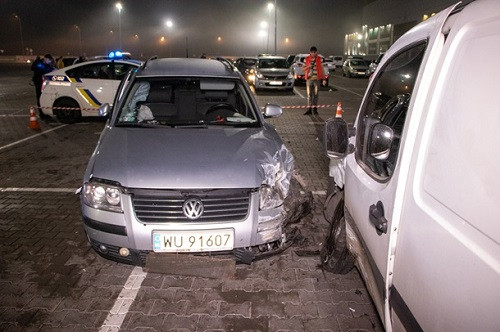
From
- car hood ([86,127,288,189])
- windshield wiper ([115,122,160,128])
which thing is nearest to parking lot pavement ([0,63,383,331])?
car hood ([86,127,288,189])

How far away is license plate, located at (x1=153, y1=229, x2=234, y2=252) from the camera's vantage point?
3115mm

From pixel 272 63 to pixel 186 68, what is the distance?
16.9 metres

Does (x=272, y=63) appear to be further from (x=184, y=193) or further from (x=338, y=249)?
(x=184, y=193)

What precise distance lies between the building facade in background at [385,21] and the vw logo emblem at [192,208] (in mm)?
37596

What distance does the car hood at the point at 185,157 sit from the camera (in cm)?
321

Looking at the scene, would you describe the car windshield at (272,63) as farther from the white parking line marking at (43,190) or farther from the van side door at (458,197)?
the van side door at (458,197)

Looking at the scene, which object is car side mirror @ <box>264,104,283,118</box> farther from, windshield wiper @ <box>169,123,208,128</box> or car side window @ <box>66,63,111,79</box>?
car side window @ <box>66,63,111,79</box>

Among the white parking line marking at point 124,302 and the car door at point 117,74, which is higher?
the car door at point 117,74

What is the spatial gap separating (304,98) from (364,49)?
5244 centimetres

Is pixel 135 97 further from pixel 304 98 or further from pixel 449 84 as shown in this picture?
pixel 304 98

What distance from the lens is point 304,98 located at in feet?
59.4

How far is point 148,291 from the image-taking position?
132 inches

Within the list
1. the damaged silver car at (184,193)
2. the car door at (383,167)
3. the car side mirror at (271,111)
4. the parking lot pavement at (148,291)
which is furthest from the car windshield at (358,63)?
the car door at (383,167)

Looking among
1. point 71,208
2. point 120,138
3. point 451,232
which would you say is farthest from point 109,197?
point 451,232
